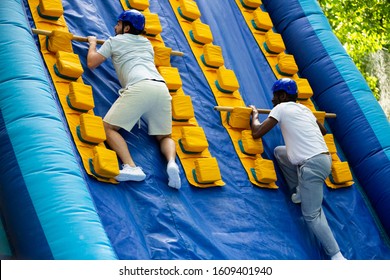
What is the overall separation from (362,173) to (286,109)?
103cm

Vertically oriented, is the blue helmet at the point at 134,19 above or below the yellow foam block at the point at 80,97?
above

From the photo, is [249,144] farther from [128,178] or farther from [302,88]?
[128,178]

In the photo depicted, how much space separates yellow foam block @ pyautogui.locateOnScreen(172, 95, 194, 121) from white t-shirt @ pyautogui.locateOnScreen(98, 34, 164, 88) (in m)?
0.32

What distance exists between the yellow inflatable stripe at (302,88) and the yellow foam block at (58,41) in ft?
6.15

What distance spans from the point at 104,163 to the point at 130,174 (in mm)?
207

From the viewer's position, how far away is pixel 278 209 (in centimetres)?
460

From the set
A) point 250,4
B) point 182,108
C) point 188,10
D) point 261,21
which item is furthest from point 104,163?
point 250,4

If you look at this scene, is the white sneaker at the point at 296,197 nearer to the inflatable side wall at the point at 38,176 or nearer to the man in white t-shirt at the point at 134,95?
the man in white t-shirt at the point at 134,95

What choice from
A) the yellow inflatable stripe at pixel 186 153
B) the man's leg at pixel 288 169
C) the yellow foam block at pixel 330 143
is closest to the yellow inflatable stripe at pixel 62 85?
the yellow inflatable stripe at pixel 186 153

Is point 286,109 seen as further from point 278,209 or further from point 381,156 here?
point 381,156

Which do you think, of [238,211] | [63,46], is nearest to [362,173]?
[238,211]

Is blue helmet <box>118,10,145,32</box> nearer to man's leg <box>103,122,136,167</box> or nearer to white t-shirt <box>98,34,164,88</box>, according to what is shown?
white t-shirt <box>98,34,164,88</box>

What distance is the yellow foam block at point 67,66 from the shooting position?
4.16 meters

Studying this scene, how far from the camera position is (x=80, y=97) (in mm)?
4055
